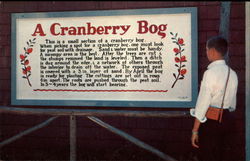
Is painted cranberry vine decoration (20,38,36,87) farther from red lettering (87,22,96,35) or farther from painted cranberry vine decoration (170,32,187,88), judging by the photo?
painted cranberry vine decoration (170,32,187,88)

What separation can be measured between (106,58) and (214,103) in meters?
2.49

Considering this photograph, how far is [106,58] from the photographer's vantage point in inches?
217

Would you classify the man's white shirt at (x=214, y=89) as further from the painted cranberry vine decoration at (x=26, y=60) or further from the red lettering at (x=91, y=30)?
the painted cranberry vine decoration at (x=26, y=60)

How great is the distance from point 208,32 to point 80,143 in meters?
2.69

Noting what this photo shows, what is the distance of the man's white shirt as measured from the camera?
330 cm

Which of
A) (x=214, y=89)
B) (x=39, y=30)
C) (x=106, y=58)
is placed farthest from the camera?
(x=39, y=30)

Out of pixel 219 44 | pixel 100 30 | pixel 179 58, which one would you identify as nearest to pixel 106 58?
pixel 100 30

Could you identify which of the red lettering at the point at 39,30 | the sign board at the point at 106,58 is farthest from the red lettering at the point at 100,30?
the red lettering at the point at 39,30

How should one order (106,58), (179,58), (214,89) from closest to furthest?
(214,89) → (179,58) → (106,58)

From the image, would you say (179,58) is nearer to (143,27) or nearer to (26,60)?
(143,27)

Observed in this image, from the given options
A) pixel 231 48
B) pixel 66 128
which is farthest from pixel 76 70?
pixel 231 48

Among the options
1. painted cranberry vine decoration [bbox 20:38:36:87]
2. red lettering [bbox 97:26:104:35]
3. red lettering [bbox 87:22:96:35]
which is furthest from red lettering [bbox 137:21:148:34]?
painted cranberry vine decoration [bbox 20:38:36:87]

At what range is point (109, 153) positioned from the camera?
18.4ft

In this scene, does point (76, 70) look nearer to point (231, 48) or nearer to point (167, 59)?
point (167, 59)
